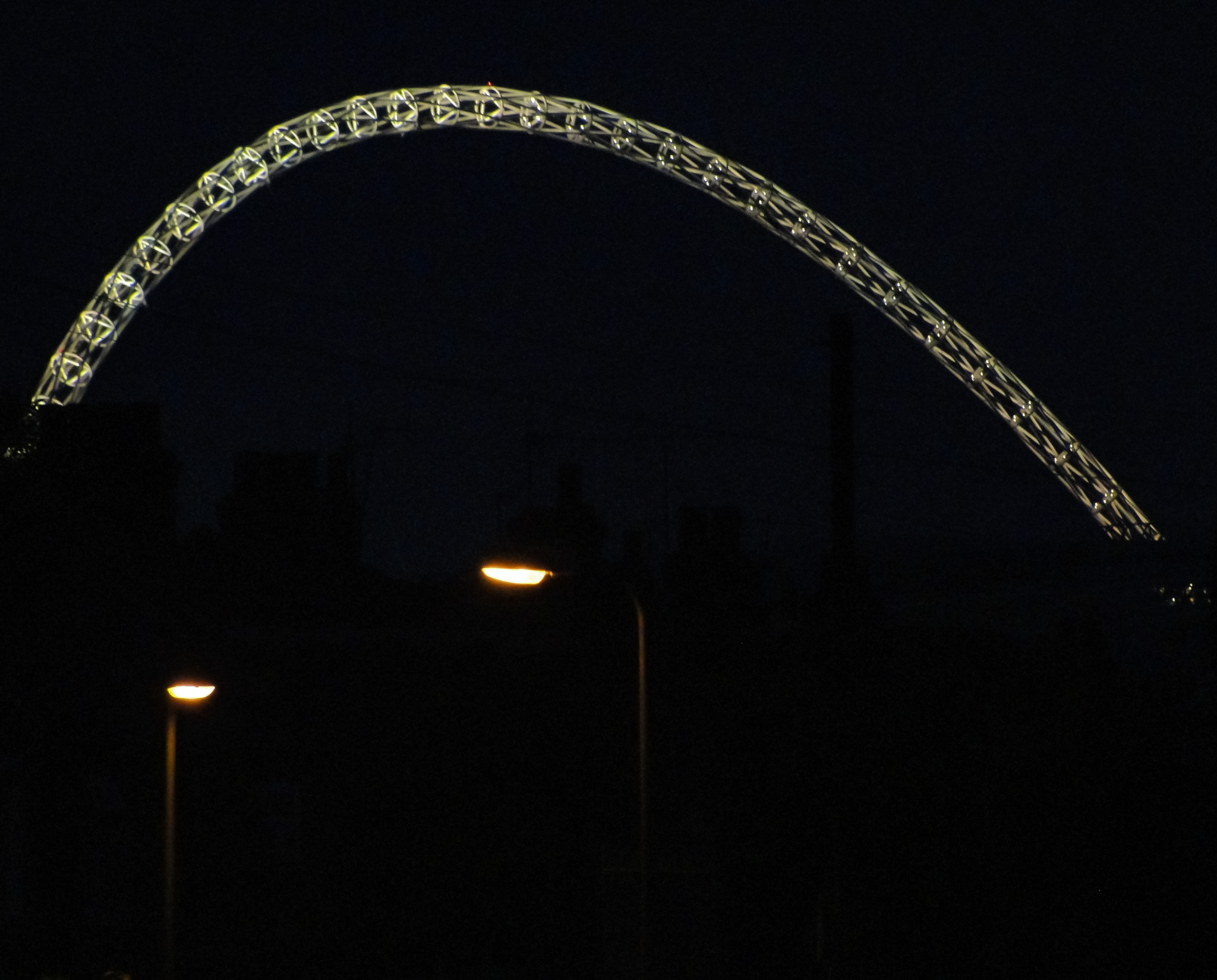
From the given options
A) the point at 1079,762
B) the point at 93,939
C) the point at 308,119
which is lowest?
the point at 93,939

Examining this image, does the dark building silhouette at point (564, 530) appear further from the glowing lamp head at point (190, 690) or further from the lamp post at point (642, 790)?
the glowing lamp head at point (190, 690)

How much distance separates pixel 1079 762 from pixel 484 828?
10679 mm

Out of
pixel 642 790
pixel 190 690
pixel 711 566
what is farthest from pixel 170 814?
pixel 711 566

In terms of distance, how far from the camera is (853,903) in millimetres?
29484

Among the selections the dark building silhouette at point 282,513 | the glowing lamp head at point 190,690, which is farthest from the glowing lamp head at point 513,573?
the dark building silhouette at point 282,513

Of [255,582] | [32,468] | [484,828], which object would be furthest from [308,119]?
[484,828]

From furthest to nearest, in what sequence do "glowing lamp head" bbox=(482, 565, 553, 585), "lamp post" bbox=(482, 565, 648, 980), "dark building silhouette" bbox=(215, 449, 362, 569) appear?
"dark building silhouette" bbox=(215, 449, 362, 569) < "lamp post" bbox=(482, 565, 648, 980) < "glowing lamp head" bbox=(482, 565, 553, 585)

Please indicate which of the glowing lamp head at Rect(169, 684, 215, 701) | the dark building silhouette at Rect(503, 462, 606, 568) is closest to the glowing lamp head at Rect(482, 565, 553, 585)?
the dark building silhouette at Rect(503, 462, 606, 568)

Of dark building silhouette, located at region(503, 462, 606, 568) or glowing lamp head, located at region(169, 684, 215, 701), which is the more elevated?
dark building silhouette, located at region(503, 462, 606, 568)

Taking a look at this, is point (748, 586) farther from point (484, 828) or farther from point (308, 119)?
point (308, 119)

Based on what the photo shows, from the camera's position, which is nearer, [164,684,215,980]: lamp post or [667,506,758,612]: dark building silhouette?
[164,684,215,980]: lamp post

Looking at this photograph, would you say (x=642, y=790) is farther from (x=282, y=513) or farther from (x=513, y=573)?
(x=282, y=513)

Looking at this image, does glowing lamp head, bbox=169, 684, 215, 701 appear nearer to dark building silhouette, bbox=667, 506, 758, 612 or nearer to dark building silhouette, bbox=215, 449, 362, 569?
dark building silhouette, bbox=215, 449, 362, 569

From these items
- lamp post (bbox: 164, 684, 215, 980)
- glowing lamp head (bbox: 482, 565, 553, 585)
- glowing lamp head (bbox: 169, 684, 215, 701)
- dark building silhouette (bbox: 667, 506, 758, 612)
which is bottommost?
lamp post (bbox: 164, 684, 215, 980)
